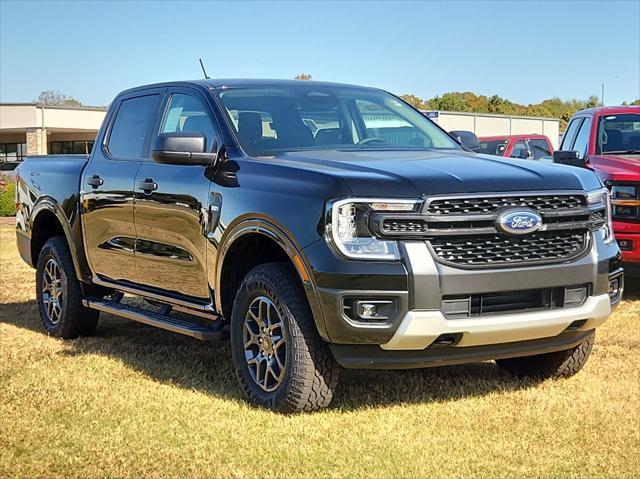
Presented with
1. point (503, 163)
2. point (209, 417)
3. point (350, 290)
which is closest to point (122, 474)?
point (209, 417)

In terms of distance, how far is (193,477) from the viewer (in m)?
4.37

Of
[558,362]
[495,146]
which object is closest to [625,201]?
[558,362]

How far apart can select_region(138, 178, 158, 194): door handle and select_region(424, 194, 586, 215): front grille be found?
2274 millimetres

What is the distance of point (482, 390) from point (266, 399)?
1358 millimetres

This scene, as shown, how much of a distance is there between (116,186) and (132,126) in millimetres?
549

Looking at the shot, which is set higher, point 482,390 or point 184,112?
point 184,112

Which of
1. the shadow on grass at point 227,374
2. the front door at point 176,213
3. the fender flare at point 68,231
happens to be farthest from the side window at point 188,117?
the shadow on grass at point 227,374

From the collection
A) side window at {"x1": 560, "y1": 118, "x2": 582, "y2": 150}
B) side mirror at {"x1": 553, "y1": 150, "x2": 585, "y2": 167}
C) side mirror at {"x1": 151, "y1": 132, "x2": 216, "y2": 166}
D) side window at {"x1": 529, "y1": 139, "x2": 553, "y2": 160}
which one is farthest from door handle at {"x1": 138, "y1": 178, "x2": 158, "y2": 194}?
side window at {"x1": 529, "y1": 139, "x2": 553, "y2": 160}

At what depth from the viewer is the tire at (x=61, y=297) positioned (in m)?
7.75

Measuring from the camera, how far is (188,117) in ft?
21.4

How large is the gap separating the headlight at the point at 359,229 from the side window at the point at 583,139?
6127mm

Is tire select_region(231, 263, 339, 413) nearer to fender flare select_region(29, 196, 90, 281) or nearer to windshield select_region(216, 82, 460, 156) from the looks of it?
windshield select_region(216, 82, 460, 156)

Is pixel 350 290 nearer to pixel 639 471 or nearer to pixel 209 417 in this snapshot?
pixel 209 417

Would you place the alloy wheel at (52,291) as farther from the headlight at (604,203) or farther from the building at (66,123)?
the building at (66,123)
